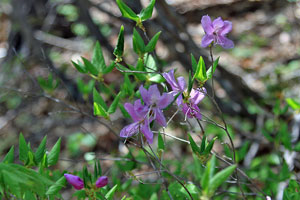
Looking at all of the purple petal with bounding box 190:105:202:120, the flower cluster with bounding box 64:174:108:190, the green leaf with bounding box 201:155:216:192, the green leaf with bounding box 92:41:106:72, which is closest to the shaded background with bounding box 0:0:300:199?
the green leaf with bounding box 92:41:106:72

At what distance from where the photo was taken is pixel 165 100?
2.68 feet

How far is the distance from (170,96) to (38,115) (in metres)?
3.19

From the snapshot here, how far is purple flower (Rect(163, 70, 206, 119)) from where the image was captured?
92cm

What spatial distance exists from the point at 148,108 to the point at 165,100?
0.05m

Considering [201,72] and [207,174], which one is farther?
[201,72]

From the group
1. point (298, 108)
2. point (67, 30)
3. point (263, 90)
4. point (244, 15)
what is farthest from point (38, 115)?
point (298, 108)

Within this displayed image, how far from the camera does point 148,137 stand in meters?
0.84

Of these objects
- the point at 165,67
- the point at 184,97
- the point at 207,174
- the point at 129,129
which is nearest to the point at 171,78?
the point at 184,97

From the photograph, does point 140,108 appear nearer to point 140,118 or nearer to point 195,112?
point 140,118

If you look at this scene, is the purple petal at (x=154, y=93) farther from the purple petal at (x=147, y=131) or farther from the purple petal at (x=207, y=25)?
the purple petal at (x=207, y=25)

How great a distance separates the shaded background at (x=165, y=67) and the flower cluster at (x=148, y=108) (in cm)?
68

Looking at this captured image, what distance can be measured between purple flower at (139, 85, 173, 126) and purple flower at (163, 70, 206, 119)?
0.10m

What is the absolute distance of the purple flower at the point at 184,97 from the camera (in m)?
0.92

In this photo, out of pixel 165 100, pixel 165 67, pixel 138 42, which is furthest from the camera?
pixel 165 67
